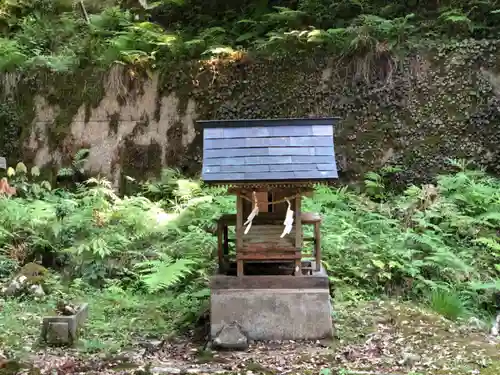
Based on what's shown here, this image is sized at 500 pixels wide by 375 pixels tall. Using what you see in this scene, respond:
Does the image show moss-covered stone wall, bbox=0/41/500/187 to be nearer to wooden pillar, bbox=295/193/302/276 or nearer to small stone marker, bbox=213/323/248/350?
wooden pillar, bbox=295/193/302/276

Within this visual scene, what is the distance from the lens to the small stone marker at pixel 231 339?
594 centimetres

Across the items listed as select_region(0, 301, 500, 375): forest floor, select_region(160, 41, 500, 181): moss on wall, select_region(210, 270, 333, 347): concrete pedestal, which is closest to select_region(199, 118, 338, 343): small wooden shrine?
select_region(210, 270, 333, 347): concrete pedestal

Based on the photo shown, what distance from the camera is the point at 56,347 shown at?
19.7 feet

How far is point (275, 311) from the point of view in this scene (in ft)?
20.3

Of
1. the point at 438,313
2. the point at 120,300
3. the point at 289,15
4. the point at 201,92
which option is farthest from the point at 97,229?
the point at 289,15

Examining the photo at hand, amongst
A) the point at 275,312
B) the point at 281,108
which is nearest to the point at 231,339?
the point at 275,312

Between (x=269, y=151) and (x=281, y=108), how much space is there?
22.7 ft

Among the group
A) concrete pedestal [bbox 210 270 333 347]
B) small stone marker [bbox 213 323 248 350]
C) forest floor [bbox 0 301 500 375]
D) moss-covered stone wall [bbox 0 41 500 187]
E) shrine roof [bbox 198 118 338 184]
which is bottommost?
forest floor [bbox 0 301 500 375]

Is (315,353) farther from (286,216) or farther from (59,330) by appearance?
(59,330)

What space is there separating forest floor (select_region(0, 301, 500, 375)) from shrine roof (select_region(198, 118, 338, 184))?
1.90 m

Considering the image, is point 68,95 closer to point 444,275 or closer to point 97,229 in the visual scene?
point 97,229

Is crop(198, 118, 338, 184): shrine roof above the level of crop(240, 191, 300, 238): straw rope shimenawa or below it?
→ above

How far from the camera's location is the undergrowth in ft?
24.7

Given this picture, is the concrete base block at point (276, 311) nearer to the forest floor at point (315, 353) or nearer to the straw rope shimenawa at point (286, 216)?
the forest floor at point (315, 353)
